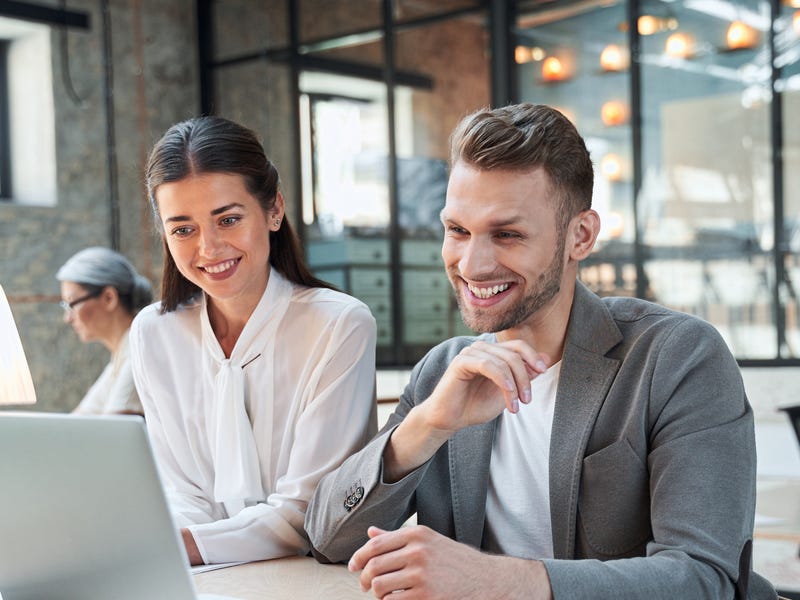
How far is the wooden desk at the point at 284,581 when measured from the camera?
151 cm

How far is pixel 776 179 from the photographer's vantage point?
6766mm

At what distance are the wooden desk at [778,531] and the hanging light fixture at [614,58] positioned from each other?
386 centimetres

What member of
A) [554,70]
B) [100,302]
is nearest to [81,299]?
[100,302]

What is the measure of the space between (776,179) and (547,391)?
5.72 m

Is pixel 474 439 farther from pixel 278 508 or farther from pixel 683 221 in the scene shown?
pixel 683 221

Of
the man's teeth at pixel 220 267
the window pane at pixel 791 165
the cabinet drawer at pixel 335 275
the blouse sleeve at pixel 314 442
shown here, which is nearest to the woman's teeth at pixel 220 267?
the man's teeth at pixel 220 267

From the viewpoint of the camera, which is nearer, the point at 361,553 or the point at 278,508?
the point at 361,553

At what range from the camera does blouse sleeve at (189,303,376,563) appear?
175 cm

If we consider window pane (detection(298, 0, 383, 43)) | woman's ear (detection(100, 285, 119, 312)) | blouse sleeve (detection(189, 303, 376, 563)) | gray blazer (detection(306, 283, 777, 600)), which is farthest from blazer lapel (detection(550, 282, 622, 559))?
window pane (detection(298, 0, 383, 43))

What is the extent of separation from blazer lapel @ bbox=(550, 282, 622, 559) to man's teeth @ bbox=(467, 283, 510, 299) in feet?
0.48

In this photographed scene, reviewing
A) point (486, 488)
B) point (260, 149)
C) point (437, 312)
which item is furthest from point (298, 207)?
point (486, 488)

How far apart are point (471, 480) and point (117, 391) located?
2.90 meters

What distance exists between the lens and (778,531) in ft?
8.84

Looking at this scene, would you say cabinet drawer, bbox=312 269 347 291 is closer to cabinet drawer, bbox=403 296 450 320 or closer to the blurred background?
the blurred background
